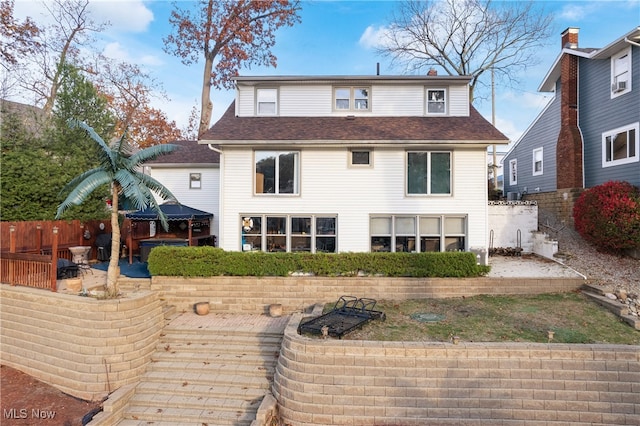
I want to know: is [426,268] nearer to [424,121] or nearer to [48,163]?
[424,121]

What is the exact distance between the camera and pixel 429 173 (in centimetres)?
1307

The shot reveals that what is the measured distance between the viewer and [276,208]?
13.2 meters

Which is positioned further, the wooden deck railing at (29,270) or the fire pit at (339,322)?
the wooden deck railing at (29,270)

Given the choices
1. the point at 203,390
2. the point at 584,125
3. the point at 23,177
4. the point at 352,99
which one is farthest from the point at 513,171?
the point at 23,177

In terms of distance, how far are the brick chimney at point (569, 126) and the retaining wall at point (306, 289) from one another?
8134 mm

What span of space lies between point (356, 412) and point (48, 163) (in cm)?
1670

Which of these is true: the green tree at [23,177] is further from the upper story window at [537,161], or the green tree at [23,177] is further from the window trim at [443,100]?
the upper story window at [537,161]

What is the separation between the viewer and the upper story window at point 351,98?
14.6 meters

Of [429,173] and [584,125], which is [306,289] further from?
[584,125]

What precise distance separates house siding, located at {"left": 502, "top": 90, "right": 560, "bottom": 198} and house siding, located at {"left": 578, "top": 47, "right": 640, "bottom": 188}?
1713 millimetres

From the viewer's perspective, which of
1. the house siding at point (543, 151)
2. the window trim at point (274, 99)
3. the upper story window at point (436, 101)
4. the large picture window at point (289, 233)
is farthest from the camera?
the house siding at point (543, 151)

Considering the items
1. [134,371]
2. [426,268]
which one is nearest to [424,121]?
[426,268]

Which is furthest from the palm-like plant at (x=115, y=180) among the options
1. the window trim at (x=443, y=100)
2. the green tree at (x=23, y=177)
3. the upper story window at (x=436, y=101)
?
the upper story window at (x=436, y=101)

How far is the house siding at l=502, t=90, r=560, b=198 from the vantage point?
18.6 m
